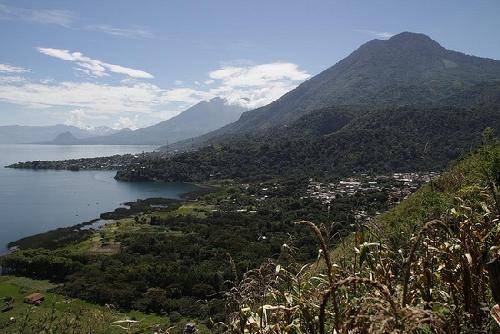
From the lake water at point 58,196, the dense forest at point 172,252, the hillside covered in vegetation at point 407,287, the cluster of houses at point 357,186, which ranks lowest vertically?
the dense forest at point 172,252

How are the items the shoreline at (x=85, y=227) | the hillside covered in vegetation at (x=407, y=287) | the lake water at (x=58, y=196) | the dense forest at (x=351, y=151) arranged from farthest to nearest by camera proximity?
1. the dense forest at (x=351, y=151)
2. the lake water at (x=58, y=196)
3. the shoreline at (x=85, y=227)
4. the hillside covered in vegetation at (x=407, y=287)

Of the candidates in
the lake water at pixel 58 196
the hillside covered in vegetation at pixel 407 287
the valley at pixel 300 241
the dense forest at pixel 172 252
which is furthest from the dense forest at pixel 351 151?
the hillside covered in vegetation at pixel 407 287

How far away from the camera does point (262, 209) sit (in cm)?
8156

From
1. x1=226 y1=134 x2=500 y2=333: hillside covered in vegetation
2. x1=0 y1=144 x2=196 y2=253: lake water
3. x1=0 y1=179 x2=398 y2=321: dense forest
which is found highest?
x1=226 y1=134 x2=500 y2=333: hillside covered in vegetation

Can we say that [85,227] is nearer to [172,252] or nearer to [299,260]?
[172,252]

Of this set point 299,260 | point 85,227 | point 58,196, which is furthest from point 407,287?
point 58,196

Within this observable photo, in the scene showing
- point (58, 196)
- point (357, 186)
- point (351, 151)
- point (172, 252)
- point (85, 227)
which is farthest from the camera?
point (351, 151)

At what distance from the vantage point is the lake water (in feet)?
249

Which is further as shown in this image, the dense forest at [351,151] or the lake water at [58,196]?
the dense forest at [351,151]

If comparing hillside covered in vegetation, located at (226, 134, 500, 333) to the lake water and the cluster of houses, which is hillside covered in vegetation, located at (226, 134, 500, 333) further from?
the cluster of houses

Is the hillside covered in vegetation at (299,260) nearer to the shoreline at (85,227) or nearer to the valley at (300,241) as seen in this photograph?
the valley at (300,241)

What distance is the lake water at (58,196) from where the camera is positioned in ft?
249

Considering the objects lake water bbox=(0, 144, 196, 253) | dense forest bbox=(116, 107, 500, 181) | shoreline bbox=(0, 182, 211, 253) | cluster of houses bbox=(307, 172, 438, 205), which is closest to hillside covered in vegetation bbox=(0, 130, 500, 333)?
shoreline bbox=(0, 182, 211, 253)

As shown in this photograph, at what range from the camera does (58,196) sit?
10688 centimetres
